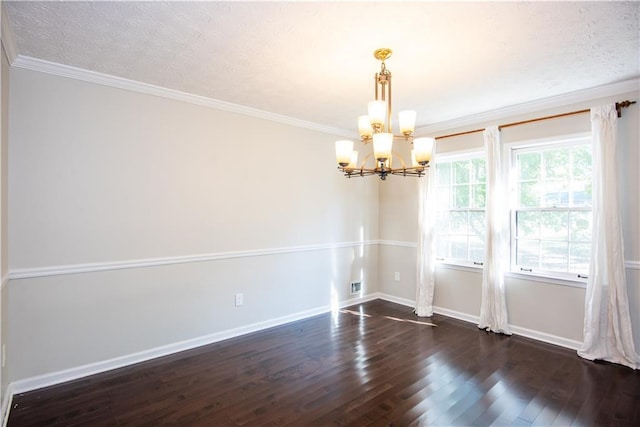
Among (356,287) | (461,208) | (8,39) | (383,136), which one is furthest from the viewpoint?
(356,287)

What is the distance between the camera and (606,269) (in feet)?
9.89

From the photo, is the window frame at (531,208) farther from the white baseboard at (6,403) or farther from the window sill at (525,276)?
the white baseboard at (6,403)

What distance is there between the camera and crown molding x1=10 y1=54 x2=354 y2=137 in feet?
8.21

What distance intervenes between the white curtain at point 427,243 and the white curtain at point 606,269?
1.63 meters

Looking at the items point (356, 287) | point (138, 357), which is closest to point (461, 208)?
point (356, 287)

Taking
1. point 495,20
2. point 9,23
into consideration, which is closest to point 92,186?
point 9,23

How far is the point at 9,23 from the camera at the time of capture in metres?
2.02

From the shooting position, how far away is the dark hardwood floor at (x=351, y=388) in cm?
221

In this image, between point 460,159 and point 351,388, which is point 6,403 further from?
point 460,159

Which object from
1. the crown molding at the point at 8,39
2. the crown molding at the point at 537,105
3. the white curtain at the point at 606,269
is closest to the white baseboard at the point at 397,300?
the white curtain at the point at 606,269

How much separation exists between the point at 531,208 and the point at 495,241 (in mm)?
518

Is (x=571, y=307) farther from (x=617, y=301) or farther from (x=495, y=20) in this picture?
(x=495, y=20)

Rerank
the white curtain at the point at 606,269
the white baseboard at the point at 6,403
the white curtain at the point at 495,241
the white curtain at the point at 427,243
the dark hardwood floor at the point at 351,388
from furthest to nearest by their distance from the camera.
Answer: the white curtain at the point at 427,243 → the white curtain at the point at 495,241 → the white curtain at the point at 606,269 → the dark hardwood floor at the point at 351,388 → the white baseboard at the point at 6,403

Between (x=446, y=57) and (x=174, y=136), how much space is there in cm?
249
